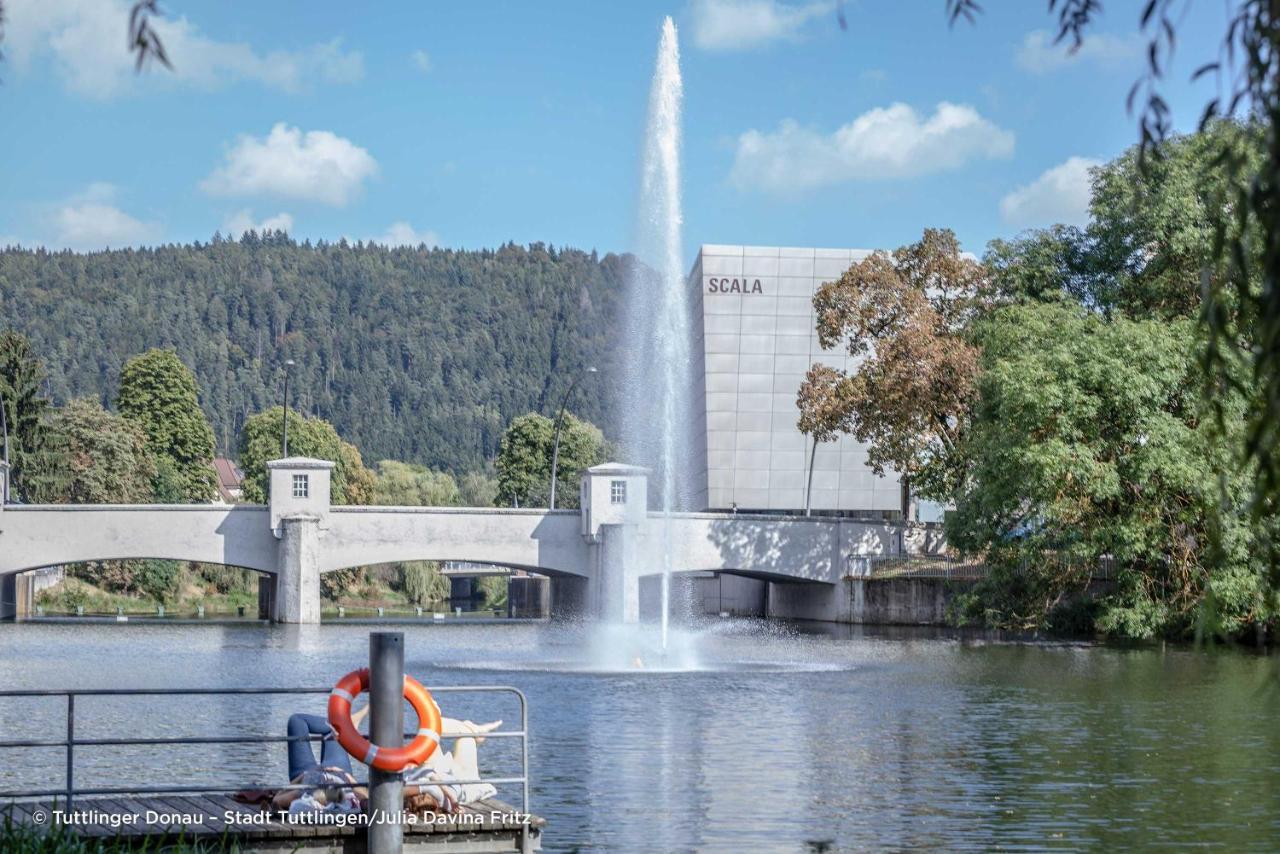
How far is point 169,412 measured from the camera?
312ft

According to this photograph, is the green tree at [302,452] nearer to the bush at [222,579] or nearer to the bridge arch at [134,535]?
the bush at [222,579]

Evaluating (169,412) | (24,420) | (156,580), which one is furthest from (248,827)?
(169,412)

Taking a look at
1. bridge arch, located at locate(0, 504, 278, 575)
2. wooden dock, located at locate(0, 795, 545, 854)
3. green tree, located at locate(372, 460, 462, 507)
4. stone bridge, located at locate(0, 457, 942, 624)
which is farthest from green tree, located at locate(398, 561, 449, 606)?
wooden dock, located at locate(0, 795, 545, 854)

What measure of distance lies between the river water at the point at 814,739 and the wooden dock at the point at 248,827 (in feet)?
7.47

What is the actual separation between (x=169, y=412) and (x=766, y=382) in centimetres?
3287

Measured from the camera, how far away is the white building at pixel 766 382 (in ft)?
312

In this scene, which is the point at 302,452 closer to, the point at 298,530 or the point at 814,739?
the point at 298,530

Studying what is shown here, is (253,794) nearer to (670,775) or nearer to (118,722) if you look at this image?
(670,775)

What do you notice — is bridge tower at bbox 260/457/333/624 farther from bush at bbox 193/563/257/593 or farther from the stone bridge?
bush at bbox 193/563/257/593

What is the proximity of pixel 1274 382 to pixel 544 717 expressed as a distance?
19902 mm

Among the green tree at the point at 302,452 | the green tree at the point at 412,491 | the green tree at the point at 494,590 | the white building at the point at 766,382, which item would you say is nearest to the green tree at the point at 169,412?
the green tree at the point at 302,452

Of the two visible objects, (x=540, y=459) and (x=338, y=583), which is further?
(x=540, y=459)

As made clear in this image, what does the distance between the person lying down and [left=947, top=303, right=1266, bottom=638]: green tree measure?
2982cm

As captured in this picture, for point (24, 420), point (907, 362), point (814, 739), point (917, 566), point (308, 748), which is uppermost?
point (24, 420)
